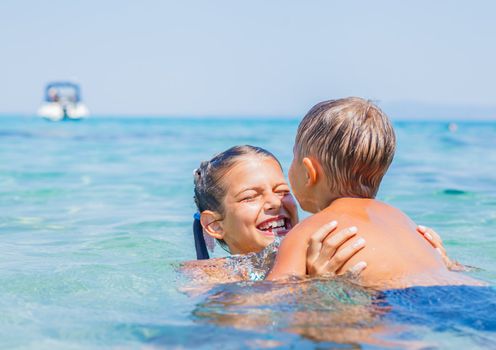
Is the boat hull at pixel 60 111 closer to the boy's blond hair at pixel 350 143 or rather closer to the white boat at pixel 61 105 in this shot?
the white boat at pixel 61 105

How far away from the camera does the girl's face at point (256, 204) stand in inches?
163

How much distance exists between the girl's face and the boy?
579 mm

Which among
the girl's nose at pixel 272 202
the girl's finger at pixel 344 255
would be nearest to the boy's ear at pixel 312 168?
the girl's finger at pixel 344 255

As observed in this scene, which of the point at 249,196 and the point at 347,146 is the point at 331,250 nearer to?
A: the point at 347,146

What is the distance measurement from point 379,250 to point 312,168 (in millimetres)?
525

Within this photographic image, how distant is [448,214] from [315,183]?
4.84 metres

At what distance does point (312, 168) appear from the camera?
136 inches

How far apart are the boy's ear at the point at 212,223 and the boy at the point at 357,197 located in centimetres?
91

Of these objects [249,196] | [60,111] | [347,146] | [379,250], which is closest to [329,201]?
[347,146]

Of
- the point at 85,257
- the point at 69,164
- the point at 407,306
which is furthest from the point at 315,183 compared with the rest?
the point at 69,164

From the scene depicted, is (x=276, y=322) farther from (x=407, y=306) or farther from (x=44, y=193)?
(x=44, y=193)

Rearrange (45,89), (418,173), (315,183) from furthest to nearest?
(45,89) < (418,173) < (315,183)

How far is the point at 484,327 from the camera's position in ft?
9.59

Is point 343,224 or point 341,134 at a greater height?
point 341,134
